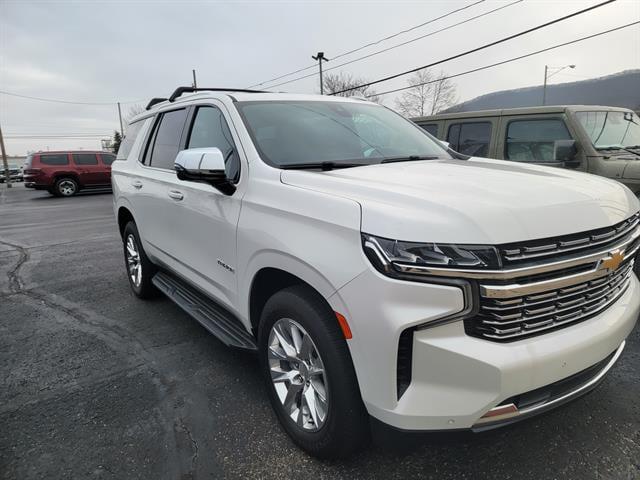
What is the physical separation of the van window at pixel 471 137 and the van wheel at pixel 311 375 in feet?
15.3

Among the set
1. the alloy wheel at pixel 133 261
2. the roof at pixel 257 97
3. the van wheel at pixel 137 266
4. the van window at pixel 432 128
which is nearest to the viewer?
the roof at pixel 257 97

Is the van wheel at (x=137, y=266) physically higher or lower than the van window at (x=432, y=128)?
lower

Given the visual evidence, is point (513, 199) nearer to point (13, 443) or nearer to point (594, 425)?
point (594, 425)

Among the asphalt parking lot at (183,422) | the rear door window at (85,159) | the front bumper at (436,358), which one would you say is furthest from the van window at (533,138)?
the rear door window at (85,159)

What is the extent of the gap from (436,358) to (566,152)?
4.34 meters

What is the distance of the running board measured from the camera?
2.68m

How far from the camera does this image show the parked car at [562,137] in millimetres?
4922

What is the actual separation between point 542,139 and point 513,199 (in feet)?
14.2

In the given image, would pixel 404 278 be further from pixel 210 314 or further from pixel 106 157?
pixel 106 157

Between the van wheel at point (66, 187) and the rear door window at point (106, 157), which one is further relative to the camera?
the rear door window at point (106, 157)

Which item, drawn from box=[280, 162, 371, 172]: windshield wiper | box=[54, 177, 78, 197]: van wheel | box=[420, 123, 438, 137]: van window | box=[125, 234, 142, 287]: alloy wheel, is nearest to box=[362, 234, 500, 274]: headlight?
box=[280, 162, 371, 172]: windshield wiper

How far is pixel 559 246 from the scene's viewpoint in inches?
67.6

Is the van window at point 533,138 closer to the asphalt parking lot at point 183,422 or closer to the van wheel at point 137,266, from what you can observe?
the asphalt parking lot at point 183,422

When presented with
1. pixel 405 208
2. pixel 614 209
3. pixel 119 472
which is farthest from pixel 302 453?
pixel 614 209
